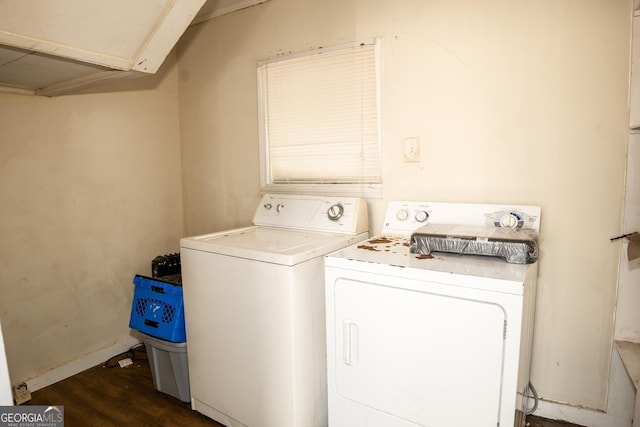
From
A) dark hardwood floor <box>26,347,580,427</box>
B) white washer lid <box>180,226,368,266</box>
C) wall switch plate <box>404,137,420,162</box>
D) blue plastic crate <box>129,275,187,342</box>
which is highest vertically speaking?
wall switch plate <box>404,137,420,162</box>

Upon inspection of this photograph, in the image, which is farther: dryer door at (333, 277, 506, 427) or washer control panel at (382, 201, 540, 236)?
washer control panel at (382, 201, 540, 236)

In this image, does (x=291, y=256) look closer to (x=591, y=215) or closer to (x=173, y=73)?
(x=591, y=215)

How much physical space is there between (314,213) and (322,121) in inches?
21.9

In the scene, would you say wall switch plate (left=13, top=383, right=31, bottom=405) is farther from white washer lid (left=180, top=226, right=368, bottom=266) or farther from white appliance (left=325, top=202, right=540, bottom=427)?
white appliance (left=325, top=202, right=540, bottom=427)

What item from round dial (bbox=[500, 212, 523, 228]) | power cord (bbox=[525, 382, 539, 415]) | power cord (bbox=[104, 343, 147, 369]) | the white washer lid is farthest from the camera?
power cord (bbox=[104, 343, 147, 369])

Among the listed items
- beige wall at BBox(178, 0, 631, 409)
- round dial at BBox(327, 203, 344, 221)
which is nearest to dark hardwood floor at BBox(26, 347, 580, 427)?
beige wall at BBox(178, 0, 631, 409)

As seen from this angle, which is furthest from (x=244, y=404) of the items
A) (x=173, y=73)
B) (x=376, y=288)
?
(x=173, y=73)

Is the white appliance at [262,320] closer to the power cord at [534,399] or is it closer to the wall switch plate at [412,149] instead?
the wall switch plate at [412,149]

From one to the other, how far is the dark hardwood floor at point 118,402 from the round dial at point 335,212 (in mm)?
1174

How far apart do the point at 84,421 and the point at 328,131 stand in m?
1.96

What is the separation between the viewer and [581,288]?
1611 mm

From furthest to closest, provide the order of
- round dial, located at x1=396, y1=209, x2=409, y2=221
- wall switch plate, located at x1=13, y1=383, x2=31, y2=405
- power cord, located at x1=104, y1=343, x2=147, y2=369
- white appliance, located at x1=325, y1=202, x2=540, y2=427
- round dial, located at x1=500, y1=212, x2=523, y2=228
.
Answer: power cord, located at x1=104, y1=343, x2=147, y2=369 → wall switch plate, located at x1=13, y1=383, x2=31, y2=405 → round dial, located at x1=396, y1=209, x2=409, y2=221 → round dial, located at x1=500, y1=212, x2=523, y2=228 → white appliance, located at x1=325, y1=202, x2=540, y2=427

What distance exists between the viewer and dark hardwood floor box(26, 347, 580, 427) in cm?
181

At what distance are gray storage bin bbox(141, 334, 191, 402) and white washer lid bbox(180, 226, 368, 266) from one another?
1.90 feet
